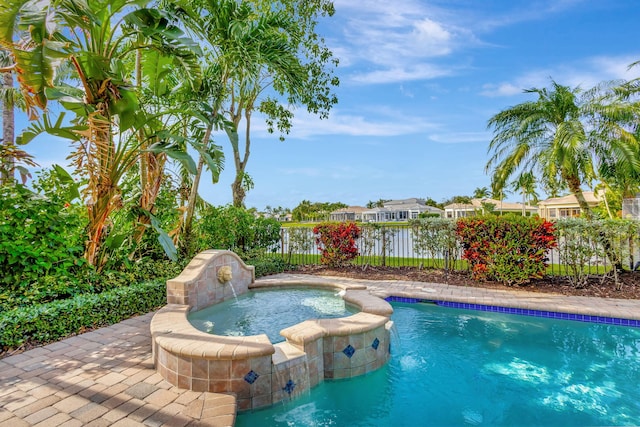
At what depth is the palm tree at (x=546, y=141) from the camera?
364 inches

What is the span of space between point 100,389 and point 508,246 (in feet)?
25.6

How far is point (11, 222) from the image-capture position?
193 inches

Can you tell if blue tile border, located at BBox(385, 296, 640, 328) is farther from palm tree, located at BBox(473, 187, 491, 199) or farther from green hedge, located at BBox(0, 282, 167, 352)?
palm tree, located at BBox(473, 187, 491, 199)

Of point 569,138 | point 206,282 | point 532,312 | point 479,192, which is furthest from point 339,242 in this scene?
point 479,192

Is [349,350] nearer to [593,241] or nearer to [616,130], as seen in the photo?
[593,241]

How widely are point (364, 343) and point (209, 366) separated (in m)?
1.82

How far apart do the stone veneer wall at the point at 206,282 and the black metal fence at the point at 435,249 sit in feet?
13.9

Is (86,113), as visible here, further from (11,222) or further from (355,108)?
(355,108)

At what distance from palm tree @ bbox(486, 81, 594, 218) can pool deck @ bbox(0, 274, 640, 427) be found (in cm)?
1028

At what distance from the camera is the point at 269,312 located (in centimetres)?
560

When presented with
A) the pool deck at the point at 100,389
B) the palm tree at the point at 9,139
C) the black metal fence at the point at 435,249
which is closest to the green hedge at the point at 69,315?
the pool deck at the point at 100,389

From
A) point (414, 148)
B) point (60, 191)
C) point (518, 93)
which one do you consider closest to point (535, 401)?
point (60, 191)

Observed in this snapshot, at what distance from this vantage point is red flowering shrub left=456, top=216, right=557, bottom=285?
7.46 m

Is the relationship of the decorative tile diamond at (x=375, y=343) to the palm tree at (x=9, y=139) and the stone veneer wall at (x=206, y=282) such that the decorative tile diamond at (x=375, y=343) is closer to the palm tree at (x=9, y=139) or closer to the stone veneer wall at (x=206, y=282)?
the stone veneer wall at (x=206, y=282)
